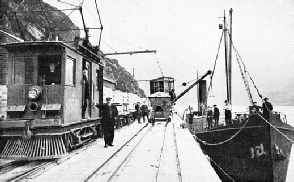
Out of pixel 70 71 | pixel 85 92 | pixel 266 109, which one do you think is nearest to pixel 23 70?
pixel 70 71

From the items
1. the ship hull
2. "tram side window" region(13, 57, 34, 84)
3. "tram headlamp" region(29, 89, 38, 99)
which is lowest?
the ship hull

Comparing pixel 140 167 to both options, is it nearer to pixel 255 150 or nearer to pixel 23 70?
pixel 23 70

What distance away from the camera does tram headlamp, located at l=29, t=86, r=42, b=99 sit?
20.2ft

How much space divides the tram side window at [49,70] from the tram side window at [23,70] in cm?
25

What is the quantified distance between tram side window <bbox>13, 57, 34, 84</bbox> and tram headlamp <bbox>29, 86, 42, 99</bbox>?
386 millimetres

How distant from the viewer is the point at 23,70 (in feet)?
21.4

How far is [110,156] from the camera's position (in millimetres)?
6387

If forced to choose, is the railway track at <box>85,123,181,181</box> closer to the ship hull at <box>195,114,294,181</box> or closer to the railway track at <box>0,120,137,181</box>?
the railway track at <box>0,120,137,181</box>

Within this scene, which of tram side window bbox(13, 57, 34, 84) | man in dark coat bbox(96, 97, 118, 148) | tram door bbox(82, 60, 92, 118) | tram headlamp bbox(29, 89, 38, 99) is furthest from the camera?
man in dark coat bbox(96, 97, 118, 148)

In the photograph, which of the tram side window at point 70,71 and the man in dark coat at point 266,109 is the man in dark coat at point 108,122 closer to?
the tram side window at point 70,71

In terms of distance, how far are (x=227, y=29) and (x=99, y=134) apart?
42.6 feet

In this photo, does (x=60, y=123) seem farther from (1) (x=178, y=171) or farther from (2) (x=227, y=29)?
(2) (x=227, y=29)

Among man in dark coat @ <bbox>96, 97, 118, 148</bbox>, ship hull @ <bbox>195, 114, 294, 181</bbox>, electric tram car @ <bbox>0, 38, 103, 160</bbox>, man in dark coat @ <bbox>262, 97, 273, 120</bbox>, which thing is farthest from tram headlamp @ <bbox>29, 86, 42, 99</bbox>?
man in dark coat @ <bbox>262, 97, 273, 120</bbox>

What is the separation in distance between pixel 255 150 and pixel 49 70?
9145 millimetres
